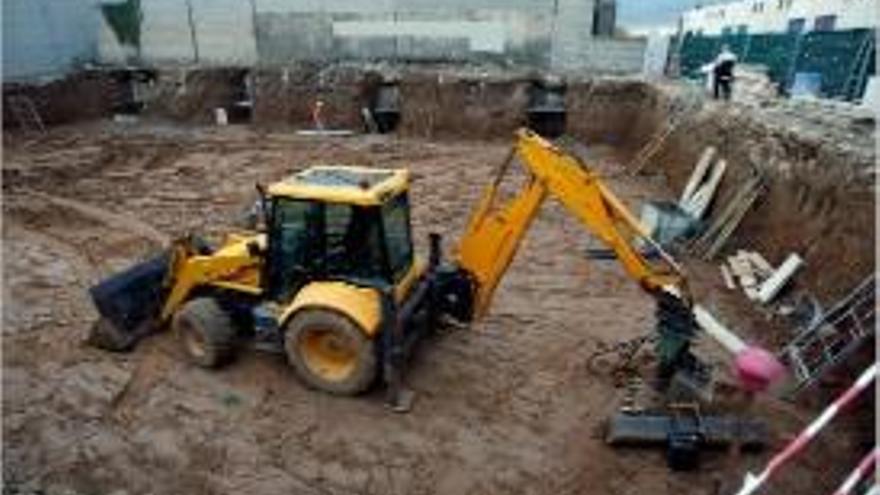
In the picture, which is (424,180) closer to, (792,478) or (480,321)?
(480,321)

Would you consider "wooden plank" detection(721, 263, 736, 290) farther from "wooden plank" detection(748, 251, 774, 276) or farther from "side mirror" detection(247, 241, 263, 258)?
"side mirror" detection(247, 241, 263, 258)

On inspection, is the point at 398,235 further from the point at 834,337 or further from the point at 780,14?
the point at 780,14

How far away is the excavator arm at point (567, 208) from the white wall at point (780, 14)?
1229 cm

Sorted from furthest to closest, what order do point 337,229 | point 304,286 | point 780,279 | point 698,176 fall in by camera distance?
1. point 698,176
2. point 780,279
3. point 304,286
4. point 337,229

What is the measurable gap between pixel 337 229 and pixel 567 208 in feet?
7.20

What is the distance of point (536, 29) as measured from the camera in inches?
957

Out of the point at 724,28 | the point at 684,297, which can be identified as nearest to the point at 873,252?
the point at 684,297

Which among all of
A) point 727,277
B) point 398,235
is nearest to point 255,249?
point 398,235

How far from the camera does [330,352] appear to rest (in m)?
8.13

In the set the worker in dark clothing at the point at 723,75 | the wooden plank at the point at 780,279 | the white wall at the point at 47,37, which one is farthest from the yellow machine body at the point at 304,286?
the white wall at the point at 47,37

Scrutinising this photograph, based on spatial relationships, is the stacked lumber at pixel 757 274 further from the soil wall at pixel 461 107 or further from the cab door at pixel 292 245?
the soil wall at pixel 461 107

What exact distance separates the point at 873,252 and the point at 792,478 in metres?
3.38

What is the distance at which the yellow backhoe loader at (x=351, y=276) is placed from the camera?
7.43 m

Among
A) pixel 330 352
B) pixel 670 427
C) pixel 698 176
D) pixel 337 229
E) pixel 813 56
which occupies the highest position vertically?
pixel 813 56
